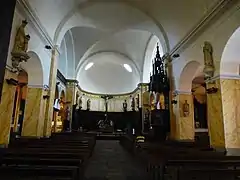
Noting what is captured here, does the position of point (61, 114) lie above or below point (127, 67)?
below

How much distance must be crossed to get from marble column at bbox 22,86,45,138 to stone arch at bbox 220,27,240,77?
22.1 feet

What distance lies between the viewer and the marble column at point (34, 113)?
786 centimetres

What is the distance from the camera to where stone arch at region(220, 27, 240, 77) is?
5.99m

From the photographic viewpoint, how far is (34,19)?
22.7 ft

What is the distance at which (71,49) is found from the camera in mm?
15734

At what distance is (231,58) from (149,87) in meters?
4.94

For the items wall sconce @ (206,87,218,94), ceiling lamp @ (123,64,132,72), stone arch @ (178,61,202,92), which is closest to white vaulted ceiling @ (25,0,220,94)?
stone arch @ (178,61,202,92)

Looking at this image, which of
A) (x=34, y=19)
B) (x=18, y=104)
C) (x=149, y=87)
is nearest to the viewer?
(x=34, y=19)

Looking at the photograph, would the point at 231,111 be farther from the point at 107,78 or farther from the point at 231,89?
the point at 107,78

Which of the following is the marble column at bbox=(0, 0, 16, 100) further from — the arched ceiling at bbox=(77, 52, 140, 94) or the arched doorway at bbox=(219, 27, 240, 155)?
the arched ceiling at bbox=(77, 52, 140, 94)

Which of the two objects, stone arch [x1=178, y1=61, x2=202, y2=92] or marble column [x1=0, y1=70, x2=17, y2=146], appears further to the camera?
stone arch [x1=178, y1=61, x2=202, y2=92]

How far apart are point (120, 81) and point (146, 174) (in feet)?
60.3

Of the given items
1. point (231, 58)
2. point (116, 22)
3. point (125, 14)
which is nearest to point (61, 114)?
point (116, 22)

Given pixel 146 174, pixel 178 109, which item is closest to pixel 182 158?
pixel 146 174
